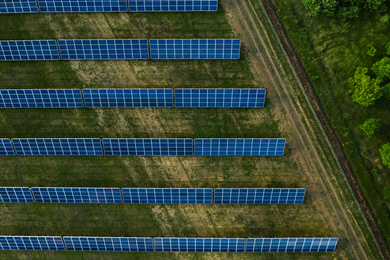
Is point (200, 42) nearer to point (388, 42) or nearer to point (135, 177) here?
point (135, 177)

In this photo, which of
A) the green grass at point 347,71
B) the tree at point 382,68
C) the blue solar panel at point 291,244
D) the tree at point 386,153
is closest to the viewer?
the tree at point 382,68

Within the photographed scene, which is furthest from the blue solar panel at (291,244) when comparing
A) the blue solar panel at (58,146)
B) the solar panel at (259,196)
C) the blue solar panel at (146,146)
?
the blue solar panel at (58,146)

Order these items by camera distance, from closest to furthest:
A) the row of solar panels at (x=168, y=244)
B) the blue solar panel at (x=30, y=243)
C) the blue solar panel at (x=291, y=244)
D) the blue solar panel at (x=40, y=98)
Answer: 1. the blue solar panel at (x=40, y=98)
2. the blue solar panel at (x=291, y=244)
3. the row of solar panels at (x=168, y=244)
4. the blue solar panel at (x=30, y=243)

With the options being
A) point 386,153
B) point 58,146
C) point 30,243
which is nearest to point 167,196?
point 58,146

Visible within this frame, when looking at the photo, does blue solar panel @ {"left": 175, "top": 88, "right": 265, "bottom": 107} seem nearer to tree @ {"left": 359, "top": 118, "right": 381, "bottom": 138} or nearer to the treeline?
the treeline

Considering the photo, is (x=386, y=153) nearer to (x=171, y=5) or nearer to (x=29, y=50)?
(x=171, y=5)

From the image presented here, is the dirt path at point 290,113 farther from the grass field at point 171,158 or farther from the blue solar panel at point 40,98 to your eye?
the blue solar panel at point 40,98
